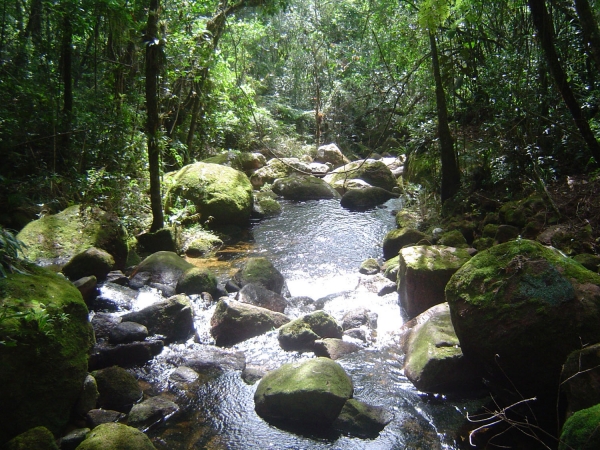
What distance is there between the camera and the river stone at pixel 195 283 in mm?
8188

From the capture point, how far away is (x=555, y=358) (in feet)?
15.0

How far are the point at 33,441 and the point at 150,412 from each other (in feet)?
4.36

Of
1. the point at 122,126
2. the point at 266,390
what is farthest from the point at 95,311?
the point at 122,126

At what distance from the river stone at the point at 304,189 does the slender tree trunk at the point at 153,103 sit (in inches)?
248

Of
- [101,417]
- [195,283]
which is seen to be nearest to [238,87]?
[195,283]

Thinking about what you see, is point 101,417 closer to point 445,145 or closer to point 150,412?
point 150,412

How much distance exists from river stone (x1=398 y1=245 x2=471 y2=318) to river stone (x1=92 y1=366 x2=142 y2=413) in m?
3.94

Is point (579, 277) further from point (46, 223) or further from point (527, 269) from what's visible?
point (46, 223)

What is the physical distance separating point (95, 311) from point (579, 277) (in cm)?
636

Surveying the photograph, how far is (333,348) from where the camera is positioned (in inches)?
253

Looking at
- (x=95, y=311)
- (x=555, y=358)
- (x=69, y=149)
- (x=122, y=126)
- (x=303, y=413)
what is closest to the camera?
(x=555, y=358)

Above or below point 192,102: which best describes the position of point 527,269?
below

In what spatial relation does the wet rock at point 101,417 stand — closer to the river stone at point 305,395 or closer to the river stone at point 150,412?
the river stone at point 150,412

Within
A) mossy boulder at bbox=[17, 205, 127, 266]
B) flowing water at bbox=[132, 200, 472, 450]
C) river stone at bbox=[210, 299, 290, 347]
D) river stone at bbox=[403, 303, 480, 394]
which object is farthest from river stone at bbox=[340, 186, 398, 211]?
river stone at bbox=[403, 303, 480, 394]
